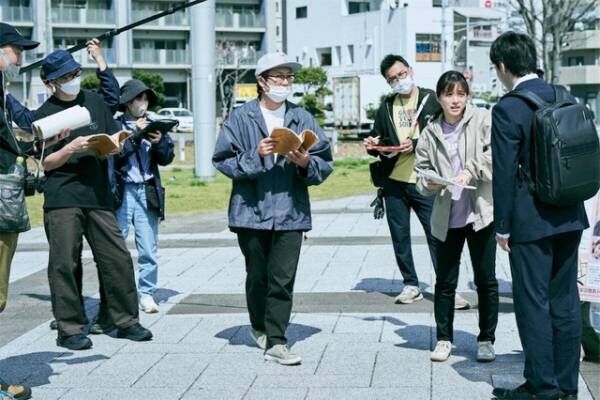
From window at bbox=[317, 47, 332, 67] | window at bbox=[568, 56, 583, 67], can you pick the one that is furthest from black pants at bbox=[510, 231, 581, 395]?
window at bbox=[568, 56, 583, 67]

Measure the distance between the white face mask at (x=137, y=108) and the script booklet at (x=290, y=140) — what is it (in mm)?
2112

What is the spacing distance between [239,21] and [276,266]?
5638cm

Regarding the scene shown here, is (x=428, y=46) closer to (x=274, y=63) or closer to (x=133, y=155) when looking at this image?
(x=133, y=155)

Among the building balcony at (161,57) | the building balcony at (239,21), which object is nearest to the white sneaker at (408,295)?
the building balcony at (161,57)

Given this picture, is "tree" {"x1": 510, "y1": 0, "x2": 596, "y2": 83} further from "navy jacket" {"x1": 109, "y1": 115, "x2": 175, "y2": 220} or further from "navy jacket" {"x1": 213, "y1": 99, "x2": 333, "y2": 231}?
"navy jacket" {"x1": 213, "y1": 99, "x2": 333, "y2": 231}

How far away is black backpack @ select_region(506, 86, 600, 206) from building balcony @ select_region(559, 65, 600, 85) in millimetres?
61321

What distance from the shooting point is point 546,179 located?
489 centimetres

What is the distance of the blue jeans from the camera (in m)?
7.95

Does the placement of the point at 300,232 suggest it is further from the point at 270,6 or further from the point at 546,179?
the point at 270,6

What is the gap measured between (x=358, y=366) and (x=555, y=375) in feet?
4.46

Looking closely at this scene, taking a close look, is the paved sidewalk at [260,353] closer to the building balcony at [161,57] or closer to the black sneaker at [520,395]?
the black sneaker at [520,395]

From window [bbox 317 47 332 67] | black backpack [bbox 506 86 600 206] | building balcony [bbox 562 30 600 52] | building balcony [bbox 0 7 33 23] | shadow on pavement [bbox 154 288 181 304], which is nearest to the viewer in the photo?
black backpack [bbox 506 86 600 206]

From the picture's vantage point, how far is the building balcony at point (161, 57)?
59.5 m

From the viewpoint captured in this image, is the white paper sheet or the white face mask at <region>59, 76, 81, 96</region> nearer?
the white paper sheet
